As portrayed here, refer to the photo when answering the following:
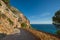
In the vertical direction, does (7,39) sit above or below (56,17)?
below

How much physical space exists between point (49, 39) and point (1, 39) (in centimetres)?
487

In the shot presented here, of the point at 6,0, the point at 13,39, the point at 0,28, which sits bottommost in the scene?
the point at 13,39

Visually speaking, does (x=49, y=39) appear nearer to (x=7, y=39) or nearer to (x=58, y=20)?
(x=7, y=39)

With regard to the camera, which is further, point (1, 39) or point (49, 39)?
point (1, 39)

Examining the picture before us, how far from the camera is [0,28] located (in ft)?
60.0

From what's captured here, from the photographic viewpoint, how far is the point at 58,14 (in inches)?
720

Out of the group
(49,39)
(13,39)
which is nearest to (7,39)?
(13,39)

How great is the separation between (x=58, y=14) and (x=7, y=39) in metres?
8.10

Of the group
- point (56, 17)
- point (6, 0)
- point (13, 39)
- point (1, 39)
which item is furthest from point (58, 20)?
point (6, 0)

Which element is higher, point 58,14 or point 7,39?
point 58,14

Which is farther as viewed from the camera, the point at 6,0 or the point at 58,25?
the point at 6,0

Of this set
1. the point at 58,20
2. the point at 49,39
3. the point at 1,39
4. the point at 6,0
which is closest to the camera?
the point at 49,39

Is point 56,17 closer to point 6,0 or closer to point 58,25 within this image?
point 58,25

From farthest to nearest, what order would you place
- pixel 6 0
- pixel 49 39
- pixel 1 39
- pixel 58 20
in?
pixel 6 0 → pixel 58 20 → pixel 1 39 → pixel 49 39
